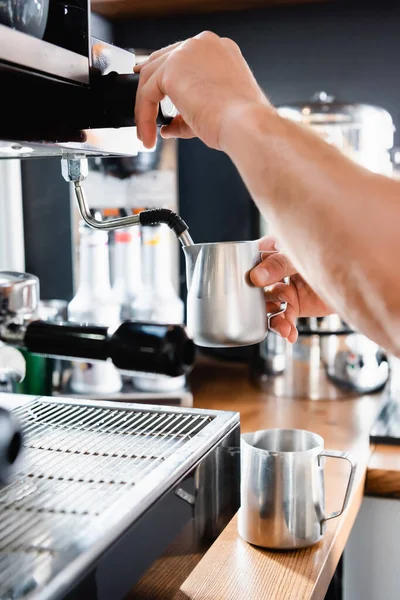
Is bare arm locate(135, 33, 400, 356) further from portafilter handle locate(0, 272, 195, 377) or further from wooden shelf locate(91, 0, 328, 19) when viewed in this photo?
wooden shelf locate(91, 0, 328, 19)

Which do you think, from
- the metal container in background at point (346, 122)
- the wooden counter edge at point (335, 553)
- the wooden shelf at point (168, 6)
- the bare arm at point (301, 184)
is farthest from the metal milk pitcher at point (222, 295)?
the wooden shelf at point (168, 6)

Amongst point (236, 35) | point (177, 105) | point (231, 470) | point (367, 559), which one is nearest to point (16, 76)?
point (177, 105)

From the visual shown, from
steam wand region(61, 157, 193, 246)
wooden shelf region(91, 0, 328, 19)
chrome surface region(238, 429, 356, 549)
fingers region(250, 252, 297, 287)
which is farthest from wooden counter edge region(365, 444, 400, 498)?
wooden shelf region(91, 0, 328, 19)

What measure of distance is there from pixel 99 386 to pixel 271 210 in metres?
0.86

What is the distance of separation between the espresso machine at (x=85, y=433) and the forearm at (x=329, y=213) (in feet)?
0.34

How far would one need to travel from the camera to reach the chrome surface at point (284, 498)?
76 cm

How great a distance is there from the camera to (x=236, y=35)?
5.30ft

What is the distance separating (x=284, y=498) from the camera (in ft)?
2.50

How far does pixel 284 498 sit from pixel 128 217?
337 mm

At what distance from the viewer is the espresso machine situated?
0.47m

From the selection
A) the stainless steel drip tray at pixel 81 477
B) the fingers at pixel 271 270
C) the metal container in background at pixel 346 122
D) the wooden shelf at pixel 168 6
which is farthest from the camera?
the wooden shelf at pixel 168 6

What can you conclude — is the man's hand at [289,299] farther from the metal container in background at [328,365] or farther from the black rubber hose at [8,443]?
the metal container in background at [328,365]

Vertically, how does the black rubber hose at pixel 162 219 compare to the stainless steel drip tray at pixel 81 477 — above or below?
above

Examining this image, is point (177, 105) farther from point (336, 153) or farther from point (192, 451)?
point (192, 451)
